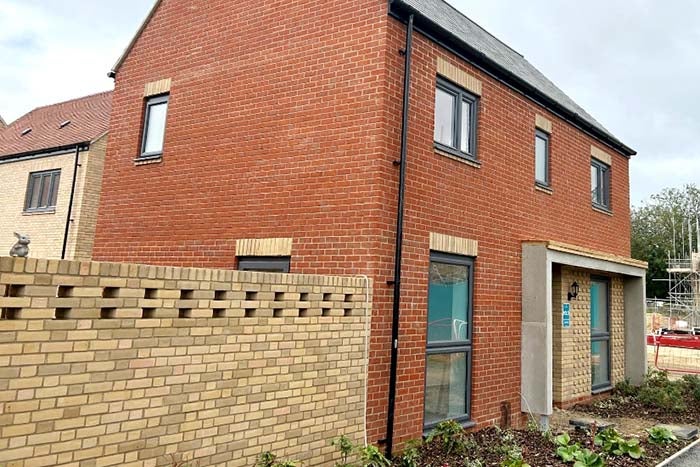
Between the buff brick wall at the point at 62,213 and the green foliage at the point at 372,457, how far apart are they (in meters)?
13.5

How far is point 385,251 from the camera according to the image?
6387mm

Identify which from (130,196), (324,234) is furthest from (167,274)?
(130,196)

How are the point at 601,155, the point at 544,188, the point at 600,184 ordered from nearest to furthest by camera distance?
1. the point at 544,188
2. the point at 601,155
3. the point at 600,184

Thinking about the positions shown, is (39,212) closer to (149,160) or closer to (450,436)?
(149,160)

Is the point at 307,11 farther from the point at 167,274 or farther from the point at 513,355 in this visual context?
the point at 513,355

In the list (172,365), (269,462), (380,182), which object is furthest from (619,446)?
(172,365)

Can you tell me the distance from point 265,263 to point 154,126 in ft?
13.0

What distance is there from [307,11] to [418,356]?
5091mm

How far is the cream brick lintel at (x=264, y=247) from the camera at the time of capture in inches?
281

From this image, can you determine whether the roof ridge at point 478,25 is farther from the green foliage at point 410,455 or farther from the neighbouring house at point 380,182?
the green foliage at point 410,455

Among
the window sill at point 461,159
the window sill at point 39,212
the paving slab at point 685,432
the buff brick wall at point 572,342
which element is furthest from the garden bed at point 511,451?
the window sill at point 39,212

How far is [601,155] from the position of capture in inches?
481

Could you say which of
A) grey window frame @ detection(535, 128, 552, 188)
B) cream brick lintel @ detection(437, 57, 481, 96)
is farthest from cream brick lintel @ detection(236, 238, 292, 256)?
grey window frame @ detection(535, 128, 552, 188)

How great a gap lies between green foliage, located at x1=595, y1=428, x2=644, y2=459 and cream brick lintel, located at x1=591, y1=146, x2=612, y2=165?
6.66 meters
